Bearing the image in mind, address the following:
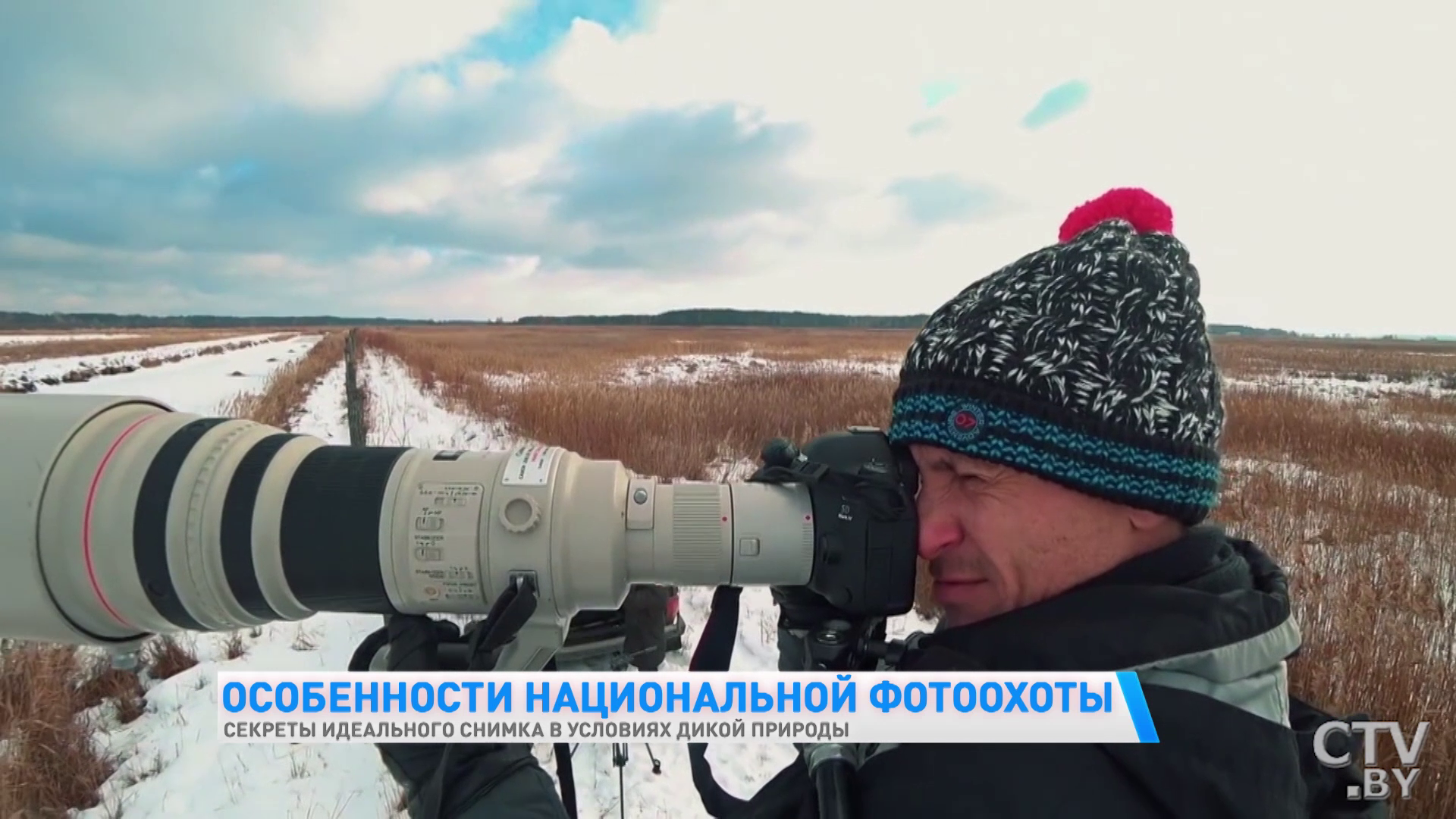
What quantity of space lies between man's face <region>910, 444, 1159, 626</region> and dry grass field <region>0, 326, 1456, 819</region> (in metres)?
2.25

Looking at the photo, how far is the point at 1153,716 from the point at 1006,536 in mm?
346

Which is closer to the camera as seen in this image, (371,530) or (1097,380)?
(1097,380)

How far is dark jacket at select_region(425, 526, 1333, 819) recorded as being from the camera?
83 cm

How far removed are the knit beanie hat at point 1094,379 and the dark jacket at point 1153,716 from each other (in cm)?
14

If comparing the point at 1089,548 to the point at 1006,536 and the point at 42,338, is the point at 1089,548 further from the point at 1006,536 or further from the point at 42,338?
the point at 42,338

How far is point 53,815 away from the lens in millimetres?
2297

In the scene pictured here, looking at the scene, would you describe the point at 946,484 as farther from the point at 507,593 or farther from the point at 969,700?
the point at 507,593

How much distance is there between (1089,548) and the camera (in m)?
1.12

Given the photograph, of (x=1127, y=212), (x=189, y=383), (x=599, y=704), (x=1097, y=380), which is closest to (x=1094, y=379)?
(x=1097, y=380)

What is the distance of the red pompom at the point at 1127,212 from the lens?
4.34 feet

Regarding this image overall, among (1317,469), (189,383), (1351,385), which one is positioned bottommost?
(1317,469)

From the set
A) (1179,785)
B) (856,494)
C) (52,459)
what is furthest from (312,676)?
(1179,785)

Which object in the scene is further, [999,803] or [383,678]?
[383,678]

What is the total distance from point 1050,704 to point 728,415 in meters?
7.47
